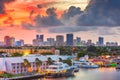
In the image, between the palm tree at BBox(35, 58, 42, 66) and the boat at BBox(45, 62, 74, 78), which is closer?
the boat at BBox(45, 62, 74, 78)

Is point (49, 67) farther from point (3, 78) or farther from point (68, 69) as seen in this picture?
point (3, 78)

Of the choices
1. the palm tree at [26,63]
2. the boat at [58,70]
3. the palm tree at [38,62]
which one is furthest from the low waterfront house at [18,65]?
the boat at [58,70]

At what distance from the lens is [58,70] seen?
41656mm

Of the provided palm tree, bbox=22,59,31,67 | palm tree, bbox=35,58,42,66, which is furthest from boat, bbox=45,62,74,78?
palm tree, bbox=22,59,31,67

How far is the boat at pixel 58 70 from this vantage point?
40556 mm

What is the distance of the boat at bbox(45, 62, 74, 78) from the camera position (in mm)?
40556

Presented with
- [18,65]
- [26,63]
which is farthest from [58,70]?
[18,65]

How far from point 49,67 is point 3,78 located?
1037 cm

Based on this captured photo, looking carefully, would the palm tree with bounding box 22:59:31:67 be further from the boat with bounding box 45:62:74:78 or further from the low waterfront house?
the boat with bounding box 45:62:74:78

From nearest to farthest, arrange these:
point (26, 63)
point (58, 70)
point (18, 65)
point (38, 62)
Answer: point (18, 65) → point (26, 63) → point (58, 70) → point (38, 62)

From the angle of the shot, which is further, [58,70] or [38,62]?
[38,62]

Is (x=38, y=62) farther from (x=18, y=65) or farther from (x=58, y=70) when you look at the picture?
(x=18, y=65)

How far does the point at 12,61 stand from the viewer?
129 feet

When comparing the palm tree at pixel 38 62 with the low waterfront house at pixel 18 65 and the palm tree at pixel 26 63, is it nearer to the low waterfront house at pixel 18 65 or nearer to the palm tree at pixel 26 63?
the low waterfront house at pixel 18 65
